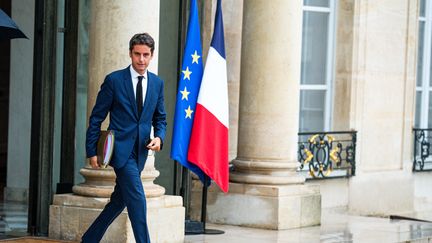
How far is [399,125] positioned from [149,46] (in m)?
8.06

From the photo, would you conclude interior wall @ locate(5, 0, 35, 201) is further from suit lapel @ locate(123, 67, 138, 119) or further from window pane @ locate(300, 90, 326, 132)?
suit lapel @ locate(123, 67, 138, 119)

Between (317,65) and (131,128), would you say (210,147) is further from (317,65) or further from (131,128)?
(317,65)

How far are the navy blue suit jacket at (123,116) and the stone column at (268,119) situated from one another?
142 inches

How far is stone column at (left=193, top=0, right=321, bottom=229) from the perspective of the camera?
1245 centimetres

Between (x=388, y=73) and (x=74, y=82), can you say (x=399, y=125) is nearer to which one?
(x=388, y=73)

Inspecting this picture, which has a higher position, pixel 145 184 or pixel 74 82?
pixel 74 82

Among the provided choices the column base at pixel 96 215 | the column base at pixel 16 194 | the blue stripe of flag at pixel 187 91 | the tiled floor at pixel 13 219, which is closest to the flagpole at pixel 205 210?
the blue stripe of flag at pixel 187 91

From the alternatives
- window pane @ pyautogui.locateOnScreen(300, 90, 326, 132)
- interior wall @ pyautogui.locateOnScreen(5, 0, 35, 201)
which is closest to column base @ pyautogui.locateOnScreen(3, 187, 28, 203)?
interior wall @ pyautogui.locateOnScreen(5, 0, 35, 201)

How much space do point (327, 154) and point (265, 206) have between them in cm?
290

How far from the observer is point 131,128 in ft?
29.1

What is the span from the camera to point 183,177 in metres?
12.2

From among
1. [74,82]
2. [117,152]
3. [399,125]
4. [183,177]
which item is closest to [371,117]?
[399,125]

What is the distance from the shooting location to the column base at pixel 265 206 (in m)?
12.3

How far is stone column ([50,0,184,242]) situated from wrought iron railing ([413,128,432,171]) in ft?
22.5
